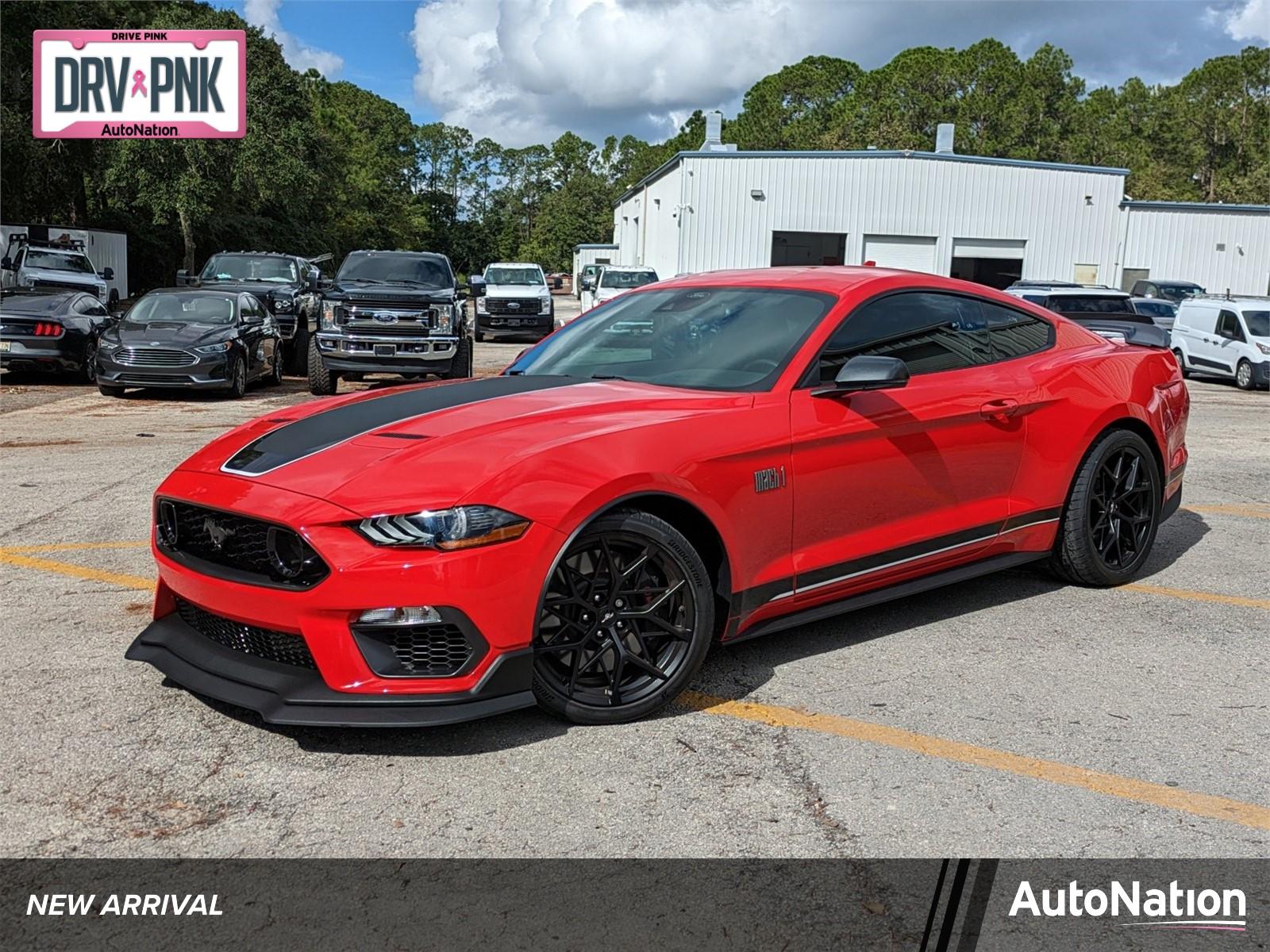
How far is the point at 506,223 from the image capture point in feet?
415

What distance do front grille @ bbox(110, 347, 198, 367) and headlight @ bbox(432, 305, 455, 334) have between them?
299cm

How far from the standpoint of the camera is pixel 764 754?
3.66 meters

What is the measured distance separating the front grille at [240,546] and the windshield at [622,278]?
25.7 meters

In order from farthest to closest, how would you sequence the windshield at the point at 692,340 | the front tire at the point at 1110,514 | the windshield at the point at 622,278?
the windshield at the point at 622,278
the front tire at the point at 1110,514
the windshield at the point at 692,340

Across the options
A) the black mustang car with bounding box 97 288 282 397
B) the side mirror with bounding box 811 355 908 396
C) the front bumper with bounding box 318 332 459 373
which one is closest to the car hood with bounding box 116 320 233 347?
the black mustang car with bounding box 97 288 282 397

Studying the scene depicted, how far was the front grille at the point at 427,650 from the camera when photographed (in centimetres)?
343

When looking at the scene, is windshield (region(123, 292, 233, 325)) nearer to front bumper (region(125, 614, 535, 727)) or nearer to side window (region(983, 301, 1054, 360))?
side window (region(983, 301, 1054, 360))

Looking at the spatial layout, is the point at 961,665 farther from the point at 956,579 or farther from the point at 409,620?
the point at 409,620

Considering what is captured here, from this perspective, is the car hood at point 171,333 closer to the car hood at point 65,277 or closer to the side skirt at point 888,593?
the car hood at point 65,277

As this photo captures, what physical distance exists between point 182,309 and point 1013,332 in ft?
41.3

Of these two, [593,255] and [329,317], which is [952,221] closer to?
[329,317]

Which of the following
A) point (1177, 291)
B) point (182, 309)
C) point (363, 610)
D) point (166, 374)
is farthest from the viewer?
point (1177, 291)

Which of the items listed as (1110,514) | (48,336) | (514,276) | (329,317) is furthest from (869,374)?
(514,276)

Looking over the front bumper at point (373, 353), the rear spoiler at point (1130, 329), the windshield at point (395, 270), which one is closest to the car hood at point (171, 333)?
the front bumper at point (373, 353)
